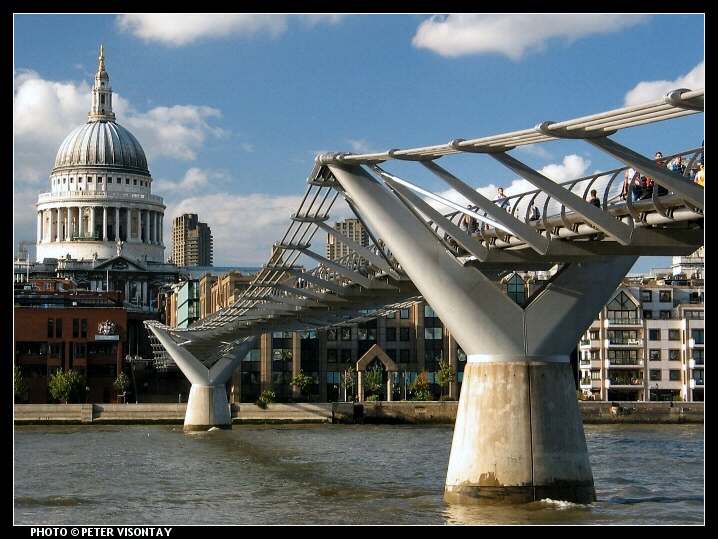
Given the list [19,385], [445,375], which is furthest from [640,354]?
[19,385]

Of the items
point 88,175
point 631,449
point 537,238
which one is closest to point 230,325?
point 631,449

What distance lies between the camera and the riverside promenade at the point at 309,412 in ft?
266

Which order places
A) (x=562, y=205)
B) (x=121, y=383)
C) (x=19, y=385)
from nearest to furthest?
(x=562, y=205)
(x=19, y=385)
(x=121, y=383)

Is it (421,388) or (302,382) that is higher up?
(302,382)

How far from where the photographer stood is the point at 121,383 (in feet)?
305

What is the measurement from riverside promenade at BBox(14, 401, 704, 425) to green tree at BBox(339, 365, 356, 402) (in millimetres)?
9337

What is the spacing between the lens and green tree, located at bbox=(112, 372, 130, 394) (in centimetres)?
9288

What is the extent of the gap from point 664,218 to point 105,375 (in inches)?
3026

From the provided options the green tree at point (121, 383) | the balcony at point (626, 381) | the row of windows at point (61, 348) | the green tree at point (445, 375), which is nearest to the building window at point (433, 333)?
the green tree at point (445, 375)

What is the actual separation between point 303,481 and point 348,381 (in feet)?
180

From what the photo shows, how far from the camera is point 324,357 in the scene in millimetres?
94312

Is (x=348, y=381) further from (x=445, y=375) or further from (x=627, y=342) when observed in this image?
(x=627, y=342)

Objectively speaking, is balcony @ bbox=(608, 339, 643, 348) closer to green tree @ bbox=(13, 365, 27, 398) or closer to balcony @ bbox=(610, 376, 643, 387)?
balcony @ bbox=(610, 376, 643, 387)

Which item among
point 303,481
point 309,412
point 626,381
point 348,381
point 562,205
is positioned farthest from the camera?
point 348,381
